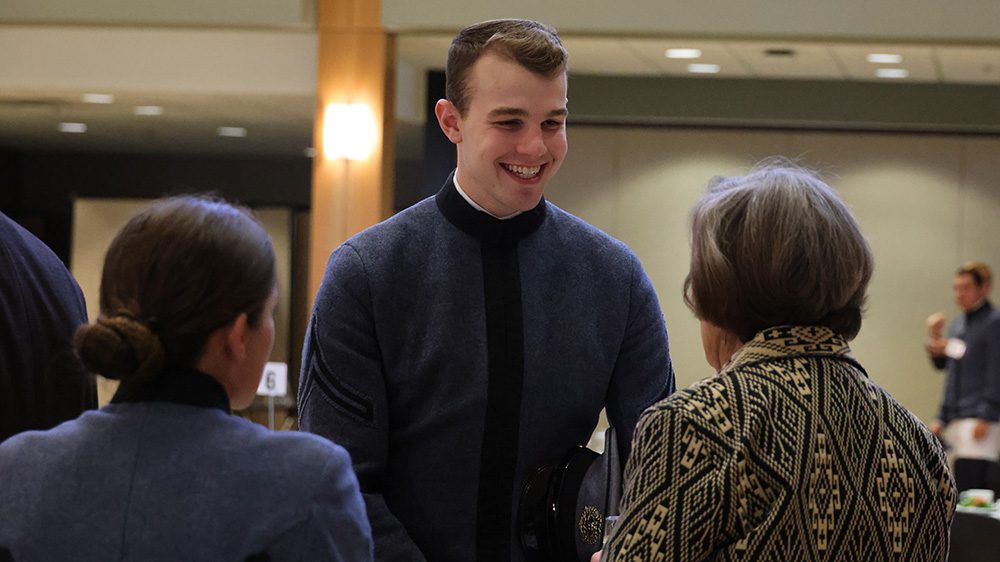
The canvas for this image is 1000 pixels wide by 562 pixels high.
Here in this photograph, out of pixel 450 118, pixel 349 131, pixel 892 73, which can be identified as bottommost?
pixel 450 118

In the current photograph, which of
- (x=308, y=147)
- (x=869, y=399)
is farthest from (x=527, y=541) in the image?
(x=308, y=147)

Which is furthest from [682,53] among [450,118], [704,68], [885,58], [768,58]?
[450,118]

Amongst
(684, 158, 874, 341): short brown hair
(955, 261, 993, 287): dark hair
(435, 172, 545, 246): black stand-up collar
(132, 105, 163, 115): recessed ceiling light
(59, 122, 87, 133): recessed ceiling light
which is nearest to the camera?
(684, 158, 874, 341): short brown hair

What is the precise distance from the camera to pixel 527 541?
207cm

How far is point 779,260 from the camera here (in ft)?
5.76

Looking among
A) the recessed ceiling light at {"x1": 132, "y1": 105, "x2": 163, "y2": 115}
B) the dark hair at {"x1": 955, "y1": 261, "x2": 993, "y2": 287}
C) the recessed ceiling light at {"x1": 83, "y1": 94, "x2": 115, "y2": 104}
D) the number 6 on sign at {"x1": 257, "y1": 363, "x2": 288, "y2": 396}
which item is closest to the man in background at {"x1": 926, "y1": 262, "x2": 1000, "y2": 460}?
the dark hair at {"x1": 955, "y1": 261, "x2": 993, "y2": 287}

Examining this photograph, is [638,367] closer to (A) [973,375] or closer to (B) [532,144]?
(B) [532,144]

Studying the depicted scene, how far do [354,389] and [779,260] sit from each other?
0.66m

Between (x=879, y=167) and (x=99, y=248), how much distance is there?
7414mm

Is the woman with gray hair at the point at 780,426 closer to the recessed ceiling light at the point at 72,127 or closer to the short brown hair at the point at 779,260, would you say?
the short brown hair at the point at 779,260

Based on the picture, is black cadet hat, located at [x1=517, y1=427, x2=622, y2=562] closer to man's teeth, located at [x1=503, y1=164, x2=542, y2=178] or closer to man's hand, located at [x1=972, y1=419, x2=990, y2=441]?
man's teeth, located at [x1=503, y1=164, x2=542, y2=178]

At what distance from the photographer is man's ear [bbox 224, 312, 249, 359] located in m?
1.48

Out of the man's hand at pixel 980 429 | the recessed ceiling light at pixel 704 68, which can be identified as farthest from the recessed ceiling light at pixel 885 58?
the man's hand at pixel 980 429

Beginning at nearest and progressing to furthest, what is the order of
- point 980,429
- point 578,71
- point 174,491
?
point 174,491 < point 980,429 < point 578,71
